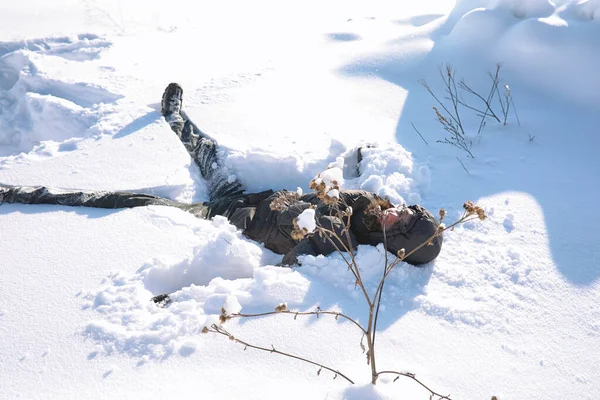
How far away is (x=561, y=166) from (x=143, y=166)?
10.1 ft

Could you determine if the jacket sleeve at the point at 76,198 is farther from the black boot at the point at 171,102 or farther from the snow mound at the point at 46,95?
the black boot at the point at 171,102

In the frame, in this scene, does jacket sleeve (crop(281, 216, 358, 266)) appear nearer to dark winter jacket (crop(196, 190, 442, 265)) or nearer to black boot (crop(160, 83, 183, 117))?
dark winter jacket (crop(196, 190, 442, 265))

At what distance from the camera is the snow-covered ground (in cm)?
194

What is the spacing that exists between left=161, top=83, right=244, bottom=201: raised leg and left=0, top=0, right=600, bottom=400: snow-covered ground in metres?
0.09

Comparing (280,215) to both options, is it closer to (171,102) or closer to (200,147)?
(200,147)

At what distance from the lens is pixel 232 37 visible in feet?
22.9

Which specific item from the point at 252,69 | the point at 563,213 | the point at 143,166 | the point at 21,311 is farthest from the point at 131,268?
the point at 252,69

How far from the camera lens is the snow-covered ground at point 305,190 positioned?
194 centimetres

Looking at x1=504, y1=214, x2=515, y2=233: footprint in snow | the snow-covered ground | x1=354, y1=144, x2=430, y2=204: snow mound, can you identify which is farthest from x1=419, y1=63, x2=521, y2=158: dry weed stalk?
x1=504, y1=214, x2=515, y2=233: footprint in snow

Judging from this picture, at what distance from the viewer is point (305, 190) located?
3564 millimetres

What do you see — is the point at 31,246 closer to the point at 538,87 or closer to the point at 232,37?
the point at 538,87

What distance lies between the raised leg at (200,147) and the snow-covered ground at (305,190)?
92 mm

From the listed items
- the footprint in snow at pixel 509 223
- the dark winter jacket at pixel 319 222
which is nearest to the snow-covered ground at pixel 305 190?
the footprint in snow at pixel 509 223

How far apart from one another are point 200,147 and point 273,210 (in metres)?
1.17
